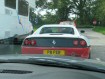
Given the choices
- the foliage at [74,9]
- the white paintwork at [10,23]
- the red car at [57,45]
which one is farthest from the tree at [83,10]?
the red car at [57,45]

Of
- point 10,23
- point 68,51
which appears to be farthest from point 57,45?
point 10,23

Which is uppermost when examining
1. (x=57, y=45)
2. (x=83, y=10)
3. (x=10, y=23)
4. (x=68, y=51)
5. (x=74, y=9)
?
(x=74, y=9)

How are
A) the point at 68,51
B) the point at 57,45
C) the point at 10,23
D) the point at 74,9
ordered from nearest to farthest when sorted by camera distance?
the point at 68,51 < the point at 57,45 < the point at 10,23 < the point at 74,9

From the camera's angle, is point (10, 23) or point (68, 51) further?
point (10, 23)

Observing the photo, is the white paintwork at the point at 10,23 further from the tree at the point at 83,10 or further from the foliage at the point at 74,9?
the tree at the point at 83,10

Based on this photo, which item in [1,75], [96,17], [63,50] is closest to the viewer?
[1,75]

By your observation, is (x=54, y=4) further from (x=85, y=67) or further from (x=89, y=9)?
(x=85, y=67)

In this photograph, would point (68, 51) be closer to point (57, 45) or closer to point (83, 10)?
point (57, 45)

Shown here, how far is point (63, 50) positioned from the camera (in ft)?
36.4

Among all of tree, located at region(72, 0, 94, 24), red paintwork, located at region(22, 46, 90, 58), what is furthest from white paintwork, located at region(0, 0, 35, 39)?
tree, located at region(72, 0, 94, 24)

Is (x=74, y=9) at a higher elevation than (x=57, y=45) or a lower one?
higher

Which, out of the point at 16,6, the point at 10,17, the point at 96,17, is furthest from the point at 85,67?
the point at 96,17

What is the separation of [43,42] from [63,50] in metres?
0.59

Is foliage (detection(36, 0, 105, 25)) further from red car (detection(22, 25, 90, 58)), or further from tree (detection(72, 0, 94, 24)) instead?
red car (detection(22, 25, 90, 58))
